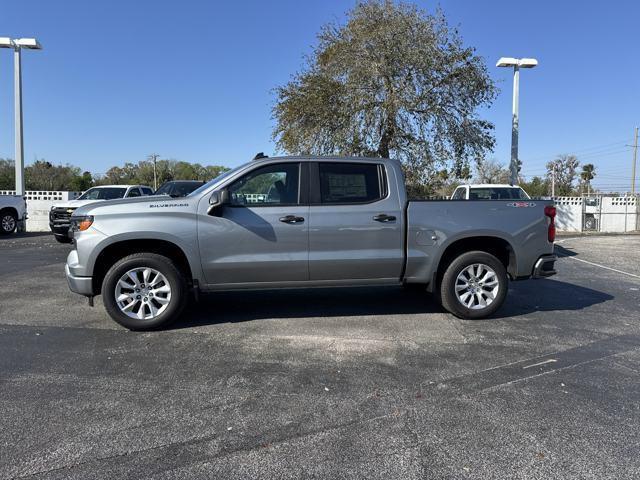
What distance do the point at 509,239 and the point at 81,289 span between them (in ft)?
16.5

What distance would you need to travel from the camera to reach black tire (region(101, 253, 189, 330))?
534 cm

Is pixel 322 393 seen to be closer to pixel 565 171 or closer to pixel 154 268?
pixel 154 268

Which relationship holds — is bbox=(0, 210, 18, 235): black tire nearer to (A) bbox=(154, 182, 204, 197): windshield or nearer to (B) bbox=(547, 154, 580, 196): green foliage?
(A) bbox=(154, 182, 204, 197): windshield

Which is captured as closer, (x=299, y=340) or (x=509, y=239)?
(x=299, y=340)

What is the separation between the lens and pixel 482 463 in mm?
2852

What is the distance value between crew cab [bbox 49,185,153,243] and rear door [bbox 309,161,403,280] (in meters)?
8.64

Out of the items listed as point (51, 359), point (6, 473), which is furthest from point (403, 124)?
point (6, 473)

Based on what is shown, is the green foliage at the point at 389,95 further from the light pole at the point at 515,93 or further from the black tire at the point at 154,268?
the black tire at the point at 154,268

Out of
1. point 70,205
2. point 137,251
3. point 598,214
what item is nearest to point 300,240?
point 137,251

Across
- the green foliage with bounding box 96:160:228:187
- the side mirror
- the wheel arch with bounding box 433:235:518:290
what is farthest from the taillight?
the green foliage with bounding box 96:160:228:187

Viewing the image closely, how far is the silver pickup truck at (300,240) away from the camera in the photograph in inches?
211

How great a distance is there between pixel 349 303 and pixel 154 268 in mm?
2732

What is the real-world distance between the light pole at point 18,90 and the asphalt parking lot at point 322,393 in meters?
14.1

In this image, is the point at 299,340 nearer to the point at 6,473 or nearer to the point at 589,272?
the point at 6,473
